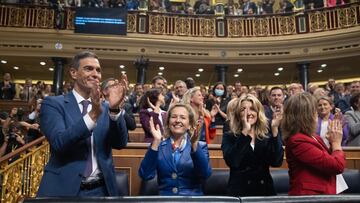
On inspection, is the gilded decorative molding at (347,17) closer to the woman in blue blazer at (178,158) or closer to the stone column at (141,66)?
the stone column at (141,66)

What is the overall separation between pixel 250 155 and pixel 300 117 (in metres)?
0.34

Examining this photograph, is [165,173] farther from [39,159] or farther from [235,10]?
[235,10]

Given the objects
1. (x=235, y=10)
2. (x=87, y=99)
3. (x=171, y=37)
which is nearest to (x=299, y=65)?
(x=235, y=10)

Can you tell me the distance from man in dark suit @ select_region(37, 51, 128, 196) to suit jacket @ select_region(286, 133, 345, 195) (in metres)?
0.86

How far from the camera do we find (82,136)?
136 cm

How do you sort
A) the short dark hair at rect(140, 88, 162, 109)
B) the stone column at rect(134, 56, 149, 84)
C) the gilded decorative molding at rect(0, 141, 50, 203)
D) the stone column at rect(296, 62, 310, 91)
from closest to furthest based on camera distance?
the gilded decorative molding at rect(0, 141, 50, 203) < the short dark hair at rect(140, 88, 162, 109) < the stone column at rect(296, 62, 310, 91) < the stone column at rect(134, 56, 149, 84)

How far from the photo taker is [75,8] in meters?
9.75

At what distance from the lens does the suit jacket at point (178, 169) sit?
1852 millimetres

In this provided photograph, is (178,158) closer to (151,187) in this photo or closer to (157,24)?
(151,187)

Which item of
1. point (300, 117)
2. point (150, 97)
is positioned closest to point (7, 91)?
point (150, 97)

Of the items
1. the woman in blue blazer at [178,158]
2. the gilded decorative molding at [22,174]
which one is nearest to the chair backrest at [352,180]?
the woman in blue blazer at [178,158]

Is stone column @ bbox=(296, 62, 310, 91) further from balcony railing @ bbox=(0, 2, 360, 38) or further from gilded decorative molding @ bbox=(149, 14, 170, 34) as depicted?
gilded decorative molding @ bbox=(149, 14, 170, 34)

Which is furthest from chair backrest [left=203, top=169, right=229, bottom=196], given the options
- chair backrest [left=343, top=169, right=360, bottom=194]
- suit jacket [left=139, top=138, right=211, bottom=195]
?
chair backrest [left=343, top=169, right=360, bottom=194]

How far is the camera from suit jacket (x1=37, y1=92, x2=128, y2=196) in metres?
1.39
